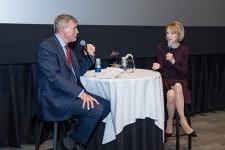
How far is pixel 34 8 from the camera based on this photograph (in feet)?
12.1

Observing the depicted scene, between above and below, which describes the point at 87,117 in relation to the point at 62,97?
below

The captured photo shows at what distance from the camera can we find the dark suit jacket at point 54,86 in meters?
2.92

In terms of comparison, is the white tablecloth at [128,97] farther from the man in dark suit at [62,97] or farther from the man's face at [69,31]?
the man's face at [69,31]

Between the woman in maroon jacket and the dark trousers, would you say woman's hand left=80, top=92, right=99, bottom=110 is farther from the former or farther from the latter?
the woman in maroon jacket

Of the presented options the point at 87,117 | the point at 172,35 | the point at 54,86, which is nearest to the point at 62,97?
the point at 54,86

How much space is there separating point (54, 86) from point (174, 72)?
4.37 feet

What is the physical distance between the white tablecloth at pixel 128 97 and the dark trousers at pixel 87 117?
3.1 inches

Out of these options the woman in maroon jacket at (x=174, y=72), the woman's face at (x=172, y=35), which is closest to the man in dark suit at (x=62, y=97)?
the woman in maroon jacket at (x=174, y=72)

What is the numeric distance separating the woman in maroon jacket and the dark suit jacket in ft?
3.34

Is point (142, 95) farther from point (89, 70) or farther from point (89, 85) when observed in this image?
point (89, 70)

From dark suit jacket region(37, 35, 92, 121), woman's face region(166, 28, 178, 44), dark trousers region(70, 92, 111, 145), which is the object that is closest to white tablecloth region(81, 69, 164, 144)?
dark trousers region(70, 92, 111, 145)

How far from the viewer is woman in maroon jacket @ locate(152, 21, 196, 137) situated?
3.60 m

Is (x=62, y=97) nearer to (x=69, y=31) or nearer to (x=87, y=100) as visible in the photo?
(x=87, y=100)

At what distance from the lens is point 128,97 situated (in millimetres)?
2963
